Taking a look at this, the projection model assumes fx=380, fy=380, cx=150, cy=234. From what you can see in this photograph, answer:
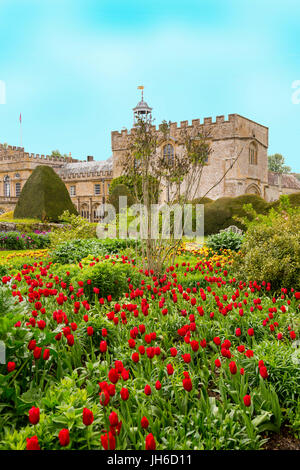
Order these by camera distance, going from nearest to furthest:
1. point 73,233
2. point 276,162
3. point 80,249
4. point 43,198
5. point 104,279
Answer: point 104,279, point 80,249, point 73,233, point 43,198, point 276,162

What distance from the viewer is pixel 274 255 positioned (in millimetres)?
5984

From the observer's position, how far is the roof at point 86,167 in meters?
48.5

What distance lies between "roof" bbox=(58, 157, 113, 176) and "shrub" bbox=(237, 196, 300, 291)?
136ft

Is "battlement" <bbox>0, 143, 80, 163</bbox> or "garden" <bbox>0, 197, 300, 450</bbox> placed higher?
"battlement" <bbox>0, 143, 80, 163</bbox>

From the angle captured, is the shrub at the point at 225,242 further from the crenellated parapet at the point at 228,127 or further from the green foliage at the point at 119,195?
the crenellated parapet at the point at 228,127

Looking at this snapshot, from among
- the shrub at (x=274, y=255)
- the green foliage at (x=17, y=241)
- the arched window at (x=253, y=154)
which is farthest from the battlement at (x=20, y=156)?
the shrub at (x=274, y=255)

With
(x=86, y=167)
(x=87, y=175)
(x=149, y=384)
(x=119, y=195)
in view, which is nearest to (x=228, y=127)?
(x=119, y=195)

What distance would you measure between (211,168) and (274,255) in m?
26.5

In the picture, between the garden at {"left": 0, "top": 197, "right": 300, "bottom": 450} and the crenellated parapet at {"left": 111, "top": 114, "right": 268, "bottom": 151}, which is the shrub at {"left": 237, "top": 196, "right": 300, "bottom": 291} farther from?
the crenellated parapet at {"left": 111, "top": 114, "right": 268, "bottom": 151}

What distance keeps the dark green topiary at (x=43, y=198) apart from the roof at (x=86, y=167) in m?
27.4

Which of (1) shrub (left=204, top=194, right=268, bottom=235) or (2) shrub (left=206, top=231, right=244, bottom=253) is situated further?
(1) shrub (left=204, top=194, right=268, bottom=235)

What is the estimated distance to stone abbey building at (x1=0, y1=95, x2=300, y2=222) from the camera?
100 ft

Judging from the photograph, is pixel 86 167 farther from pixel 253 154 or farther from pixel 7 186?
pixel 253 154

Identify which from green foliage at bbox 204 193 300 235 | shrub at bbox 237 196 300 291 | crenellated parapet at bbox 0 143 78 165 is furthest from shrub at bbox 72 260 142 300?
crenellated parapet at bbox 0 143 78 165
